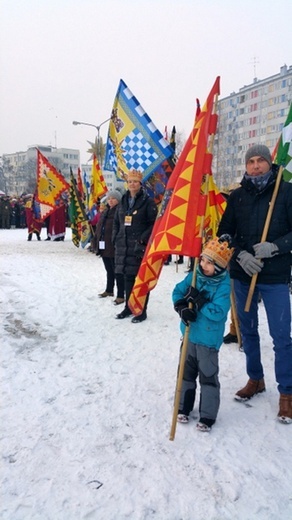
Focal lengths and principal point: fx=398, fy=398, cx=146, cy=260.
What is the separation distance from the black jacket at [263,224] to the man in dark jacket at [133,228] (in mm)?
2471

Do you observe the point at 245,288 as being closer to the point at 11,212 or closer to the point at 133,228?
the point at 133,228

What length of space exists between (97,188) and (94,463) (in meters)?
10.4

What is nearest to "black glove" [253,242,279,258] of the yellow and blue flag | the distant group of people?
the yellow and blue flag

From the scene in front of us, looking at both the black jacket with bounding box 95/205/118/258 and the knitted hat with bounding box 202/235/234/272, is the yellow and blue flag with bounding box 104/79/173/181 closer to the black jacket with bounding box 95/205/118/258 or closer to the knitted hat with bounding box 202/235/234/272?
the black jacket with bounding box 95/205/118/258

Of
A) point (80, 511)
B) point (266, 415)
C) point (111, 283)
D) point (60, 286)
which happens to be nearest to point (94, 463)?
point (80, 511)

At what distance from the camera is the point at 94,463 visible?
2.65m

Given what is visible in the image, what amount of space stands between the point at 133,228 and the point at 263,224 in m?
2.96

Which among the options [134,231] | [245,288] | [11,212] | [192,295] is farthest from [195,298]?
[11,212]

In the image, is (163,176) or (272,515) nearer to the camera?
(272,515)

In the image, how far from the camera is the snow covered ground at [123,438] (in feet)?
7.56

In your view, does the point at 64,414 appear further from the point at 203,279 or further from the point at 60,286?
the point at 60,286

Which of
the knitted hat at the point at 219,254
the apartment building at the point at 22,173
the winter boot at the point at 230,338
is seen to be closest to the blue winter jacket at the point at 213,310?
the knitted hat at the point at 219,254

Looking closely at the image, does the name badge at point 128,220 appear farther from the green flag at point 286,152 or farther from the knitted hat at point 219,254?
the knitted hat at point 219,254

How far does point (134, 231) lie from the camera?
6004mm
